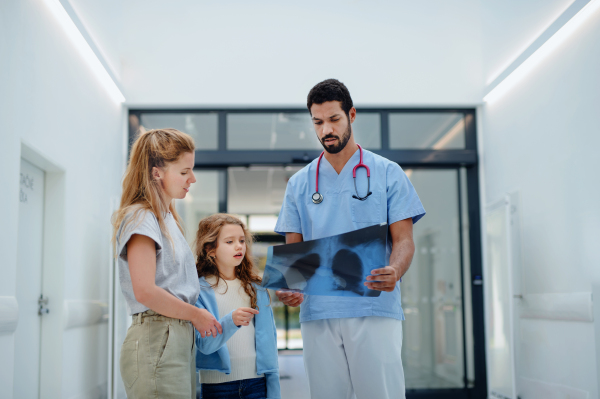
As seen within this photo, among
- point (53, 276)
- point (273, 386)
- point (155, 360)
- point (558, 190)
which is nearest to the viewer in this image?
point (155, 360)

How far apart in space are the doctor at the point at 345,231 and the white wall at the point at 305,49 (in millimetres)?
3407

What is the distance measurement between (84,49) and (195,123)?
1.40 m

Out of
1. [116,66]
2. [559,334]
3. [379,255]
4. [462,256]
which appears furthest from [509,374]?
[116,66]

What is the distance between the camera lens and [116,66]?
4.86 meters

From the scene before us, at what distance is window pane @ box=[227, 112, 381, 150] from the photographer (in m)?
5.19

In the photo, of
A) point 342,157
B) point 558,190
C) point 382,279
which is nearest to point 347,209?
point 342,157

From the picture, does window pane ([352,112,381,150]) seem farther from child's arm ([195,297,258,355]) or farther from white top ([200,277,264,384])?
child's arm ([195,297,258,355])

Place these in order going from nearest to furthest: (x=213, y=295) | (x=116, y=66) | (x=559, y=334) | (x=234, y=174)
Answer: (x=213, y=295)
(x=559, y=334)
(x=116, y=66)
(x=234, y=174)

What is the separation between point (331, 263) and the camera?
156 cm

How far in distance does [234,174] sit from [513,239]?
14.5 ft

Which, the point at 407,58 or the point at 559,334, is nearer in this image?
the point at 559,334

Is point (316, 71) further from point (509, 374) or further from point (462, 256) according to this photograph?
point (509, 374)

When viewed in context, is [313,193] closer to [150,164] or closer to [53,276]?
[150,164]

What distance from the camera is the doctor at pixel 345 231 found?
5.40 feet
